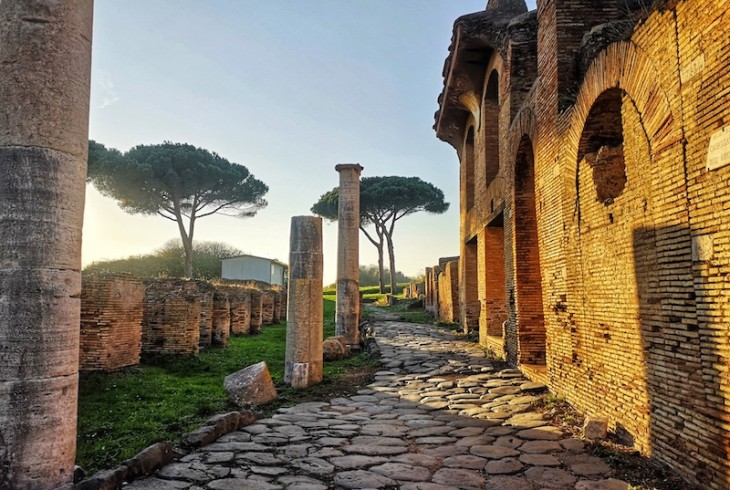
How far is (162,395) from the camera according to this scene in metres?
6.38

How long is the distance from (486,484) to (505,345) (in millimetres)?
5995

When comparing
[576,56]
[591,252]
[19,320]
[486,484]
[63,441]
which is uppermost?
[576,56]

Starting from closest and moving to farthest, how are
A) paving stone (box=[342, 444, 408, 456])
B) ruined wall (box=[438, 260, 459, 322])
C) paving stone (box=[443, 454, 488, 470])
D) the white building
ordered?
paving stone (box=[443, 454, 488, 470]), paving stone (box=[342, 444, 408, 456]), ruined wall (box=[438, 260, 459, 322]), the white building

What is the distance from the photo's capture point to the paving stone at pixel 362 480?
378cm

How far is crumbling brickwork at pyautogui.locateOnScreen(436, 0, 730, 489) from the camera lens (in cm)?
336

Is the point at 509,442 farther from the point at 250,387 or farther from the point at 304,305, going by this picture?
the point at 304,305

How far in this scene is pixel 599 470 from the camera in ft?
13.0

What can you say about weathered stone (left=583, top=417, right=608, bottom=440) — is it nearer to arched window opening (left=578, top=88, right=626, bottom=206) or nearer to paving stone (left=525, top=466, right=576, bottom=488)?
paving stone (left=525, top=466, right=576, bottom=488)

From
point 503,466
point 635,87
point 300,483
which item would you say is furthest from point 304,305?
point 635,87

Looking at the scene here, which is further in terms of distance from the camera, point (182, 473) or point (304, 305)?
point (304, 305)

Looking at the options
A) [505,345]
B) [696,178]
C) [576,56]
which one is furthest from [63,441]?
[505,345]

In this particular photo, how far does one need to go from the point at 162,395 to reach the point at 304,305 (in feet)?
8.07

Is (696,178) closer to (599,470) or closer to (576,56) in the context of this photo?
(599,470)

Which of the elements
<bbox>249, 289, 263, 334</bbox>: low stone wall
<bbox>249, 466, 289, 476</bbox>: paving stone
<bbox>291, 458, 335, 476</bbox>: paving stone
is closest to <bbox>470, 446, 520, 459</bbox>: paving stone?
<bbox>291, 458, 335, 476</bbox>: paving stone
